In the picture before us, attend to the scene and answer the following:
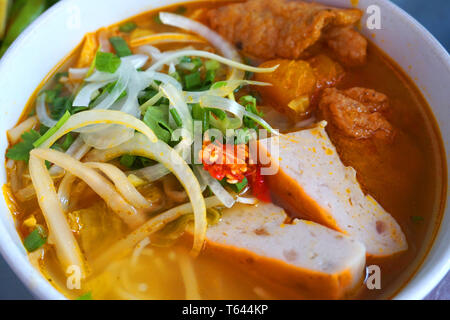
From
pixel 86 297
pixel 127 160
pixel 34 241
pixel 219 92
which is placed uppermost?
pixel 219 92

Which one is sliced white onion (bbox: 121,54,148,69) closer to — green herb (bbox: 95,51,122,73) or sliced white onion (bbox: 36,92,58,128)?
green herb (bbox: 95,51,122,73)

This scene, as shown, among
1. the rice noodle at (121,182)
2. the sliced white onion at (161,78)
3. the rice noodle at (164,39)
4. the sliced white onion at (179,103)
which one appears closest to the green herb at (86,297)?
the rice noodle at (121,182)

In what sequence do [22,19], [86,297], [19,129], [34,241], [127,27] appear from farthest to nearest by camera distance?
[22,19] < [127,27] < [19,129] < [34,241] < [86,297]

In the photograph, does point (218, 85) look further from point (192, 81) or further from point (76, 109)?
point (76, 109)

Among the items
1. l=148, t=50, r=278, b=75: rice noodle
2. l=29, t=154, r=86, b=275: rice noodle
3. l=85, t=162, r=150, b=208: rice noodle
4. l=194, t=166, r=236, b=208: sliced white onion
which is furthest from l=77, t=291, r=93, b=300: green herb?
l=148, t=50, r=278, b=75: rice noodle

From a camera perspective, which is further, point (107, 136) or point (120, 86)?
point (120, 86)

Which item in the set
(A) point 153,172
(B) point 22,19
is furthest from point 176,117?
(B) point 22,19
